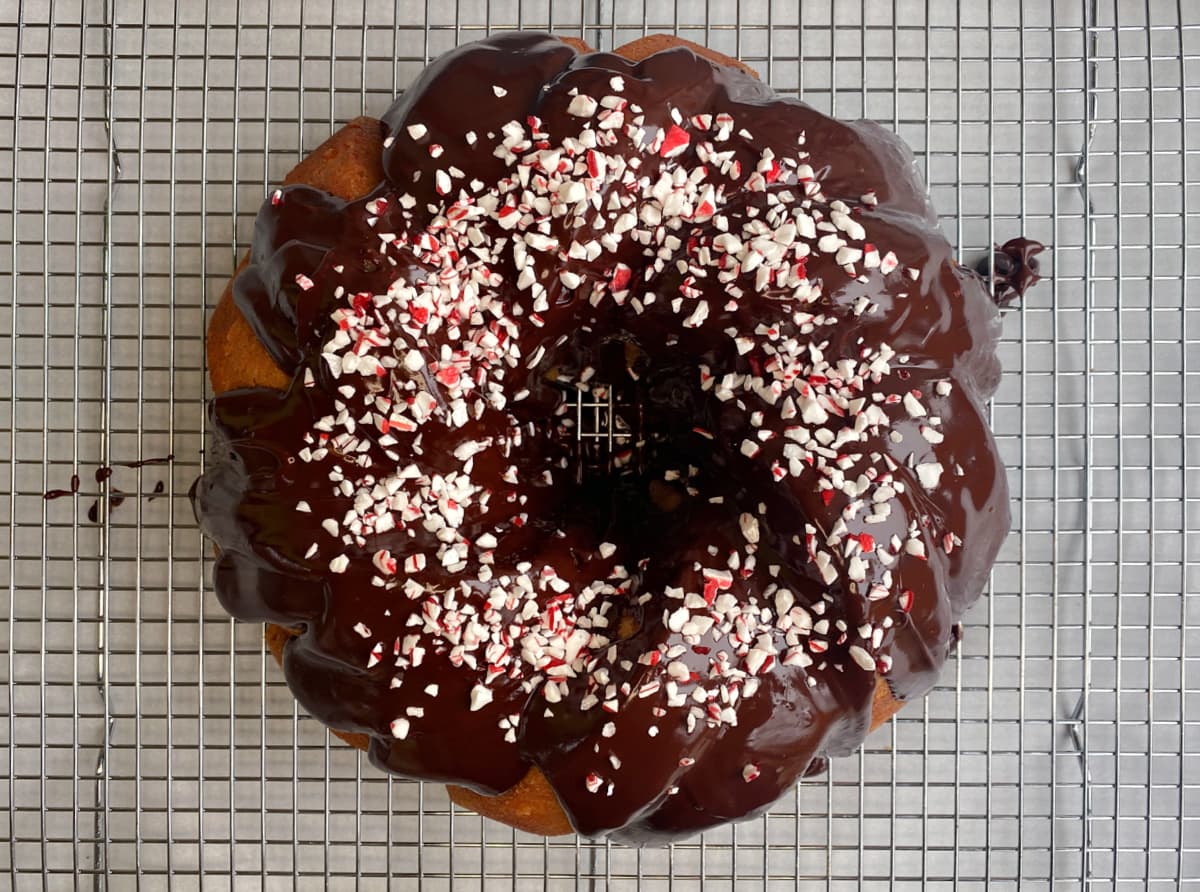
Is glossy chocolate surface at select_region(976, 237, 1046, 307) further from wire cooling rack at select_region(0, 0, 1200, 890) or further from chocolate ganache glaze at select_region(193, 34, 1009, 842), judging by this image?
chocolate ganache glaze at select_region(193, 34, 1009, 842)

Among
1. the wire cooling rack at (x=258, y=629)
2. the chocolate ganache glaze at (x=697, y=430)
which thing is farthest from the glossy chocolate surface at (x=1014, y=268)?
the chocolate ganache glaze at (x=697, y=430)

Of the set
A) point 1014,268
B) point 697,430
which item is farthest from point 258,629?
point 1014,268

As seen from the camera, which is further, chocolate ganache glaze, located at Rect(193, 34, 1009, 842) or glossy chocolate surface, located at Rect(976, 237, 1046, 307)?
glossy chocolate surface, located at Rect(976, 237, 1046, 307)

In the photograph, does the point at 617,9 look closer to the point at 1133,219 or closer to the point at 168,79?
the point at 168,79

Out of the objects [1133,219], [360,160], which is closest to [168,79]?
[360,160]

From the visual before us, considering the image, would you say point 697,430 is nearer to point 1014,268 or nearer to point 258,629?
point 1014,268

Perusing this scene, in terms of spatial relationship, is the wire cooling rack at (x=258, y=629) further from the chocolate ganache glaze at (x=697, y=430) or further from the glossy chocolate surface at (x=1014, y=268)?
the chocolate ganache glaze at (x=697, y=430)

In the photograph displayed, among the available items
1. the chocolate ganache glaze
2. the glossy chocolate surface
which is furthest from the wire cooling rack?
the chocolate ganache glaze
